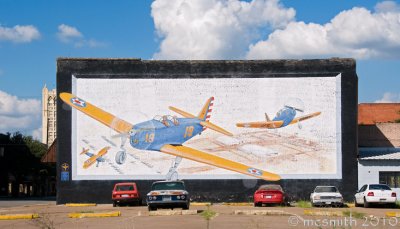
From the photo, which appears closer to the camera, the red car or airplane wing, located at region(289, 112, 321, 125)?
the red car

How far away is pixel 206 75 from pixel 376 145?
13.7 metres

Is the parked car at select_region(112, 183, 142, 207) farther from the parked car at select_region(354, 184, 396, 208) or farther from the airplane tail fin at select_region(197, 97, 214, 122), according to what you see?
the parked car at select_region(354, 184, 396, 208)

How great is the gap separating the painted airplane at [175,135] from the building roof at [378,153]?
655 cm

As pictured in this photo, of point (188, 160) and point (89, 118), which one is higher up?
point (89, 118)

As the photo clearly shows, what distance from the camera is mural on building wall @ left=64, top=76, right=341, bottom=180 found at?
45.8 metres

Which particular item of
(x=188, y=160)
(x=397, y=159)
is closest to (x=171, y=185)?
(x=188, y=160)

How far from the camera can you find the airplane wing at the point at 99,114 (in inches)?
1817

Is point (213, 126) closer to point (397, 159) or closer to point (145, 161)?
point (145, 161)

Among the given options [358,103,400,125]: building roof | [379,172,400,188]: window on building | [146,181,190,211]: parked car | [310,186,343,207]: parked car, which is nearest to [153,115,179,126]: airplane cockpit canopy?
[310,186,343,207]: parked car

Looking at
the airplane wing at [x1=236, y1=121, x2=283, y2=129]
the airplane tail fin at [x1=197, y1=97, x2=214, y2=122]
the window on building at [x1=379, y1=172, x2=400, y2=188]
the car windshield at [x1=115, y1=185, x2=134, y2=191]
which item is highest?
the airplane tail fin at [x1=197, y1=97, x2=214, y2=122]

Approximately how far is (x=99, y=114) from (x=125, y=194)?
6827 mm

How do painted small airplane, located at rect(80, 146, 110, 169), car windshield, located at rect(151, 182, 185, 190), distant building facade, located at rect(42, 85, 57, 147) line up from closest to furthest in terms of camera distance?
car windshield, located at rect(151, 182, 185, 190) < painted small airplane, located at rect(80, 146, 110, 169) < distant building facade, located at rect(42, 85, 57, 147)

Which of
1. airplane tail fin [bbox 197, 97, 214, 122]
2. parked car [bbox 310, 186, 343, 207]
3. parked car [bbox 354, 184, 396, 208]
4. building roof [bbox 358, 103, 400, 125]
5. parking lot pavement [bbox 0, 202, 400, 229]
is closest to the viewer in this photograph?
parking lot pavement [bbox 0, 202, 400, 229]

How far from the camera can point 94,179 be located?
45969mm
